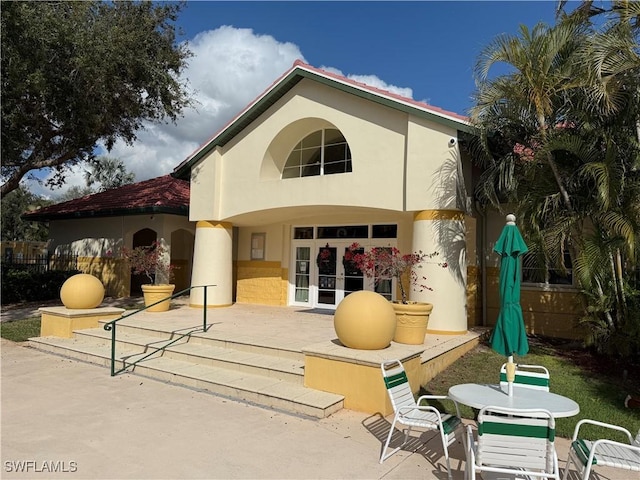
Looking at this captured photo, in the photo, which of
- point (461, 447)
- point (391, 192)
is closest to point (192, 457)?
point (461, 447)

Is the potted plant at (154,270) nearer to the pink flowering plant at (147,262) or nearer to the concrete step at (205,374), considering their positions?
the pink flowering plant at (147,262)

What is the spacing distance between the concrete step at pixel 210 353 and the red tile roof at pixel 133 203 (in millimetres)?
7251

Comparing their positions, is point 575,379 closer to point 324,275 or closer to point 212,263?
point 324,275

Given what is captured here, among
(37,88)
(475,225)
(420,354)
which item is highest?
(37,88)

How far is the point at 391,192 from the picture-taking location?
11000mm

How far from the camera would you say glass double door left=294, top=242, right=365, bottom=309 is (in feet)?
46.9

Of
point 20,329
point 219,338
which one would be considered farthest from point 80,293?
point 219,338

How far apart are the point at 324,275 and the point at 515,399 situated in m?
10.6

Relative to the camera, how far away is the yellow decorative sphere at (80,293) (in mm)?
11258

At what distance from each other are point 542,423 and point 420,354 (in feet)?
11.8

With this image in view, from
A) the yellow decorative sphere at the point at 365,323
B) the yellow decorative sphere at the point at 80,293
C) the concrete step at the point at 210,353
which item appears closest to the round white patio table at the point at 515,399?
the yellow decorative sphere at the point at 365,323

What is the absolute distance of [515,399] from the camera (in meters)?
4.52

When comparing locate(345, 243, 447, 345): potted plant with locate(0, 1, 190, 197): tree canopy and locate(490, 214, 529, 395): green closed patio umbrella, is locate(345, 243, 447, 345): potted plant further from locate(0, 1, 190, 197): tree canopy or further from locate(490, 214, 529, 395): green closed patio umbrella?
locate(0, 1, 190, 197): tree canopy

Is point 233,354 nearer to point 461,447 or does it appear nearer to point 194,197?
point 461,447
